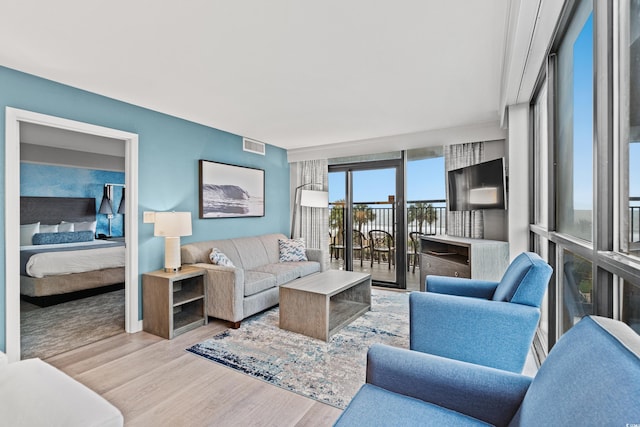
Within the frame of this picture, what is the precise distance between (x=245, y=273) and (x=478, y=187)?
301cm

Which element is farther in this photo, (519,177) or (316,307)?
(519,177)

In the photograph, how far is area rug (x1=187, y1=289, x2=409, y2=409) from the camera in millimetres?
2186

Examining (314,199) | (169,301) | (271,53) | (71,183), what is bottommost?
(169,301)

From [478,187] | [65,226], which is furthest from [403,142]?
[65,226]

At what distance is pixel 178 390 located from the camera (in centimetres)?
212

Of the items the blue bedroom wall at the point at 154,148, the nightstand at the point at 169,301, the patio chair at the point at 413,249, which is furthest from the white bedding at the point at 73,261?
the patio chair at the point at 413,249

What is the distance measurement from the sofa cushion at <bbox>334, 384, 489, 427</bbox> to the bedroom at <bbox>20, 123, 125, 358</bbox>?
293 cm

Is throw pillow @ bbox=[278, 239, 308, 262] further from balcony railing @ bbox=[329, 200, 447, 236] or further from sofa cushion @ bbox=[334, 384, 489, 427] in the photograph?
sofa cushion @ bbox=[334, 384, 489, 427]

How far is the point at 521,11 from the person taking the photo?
1.67 metres

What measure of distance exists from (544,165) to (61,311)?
5.53m

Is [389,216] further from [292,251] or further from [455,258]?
[292,251]

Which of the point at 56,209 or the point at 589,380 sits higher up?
the point at 56,209

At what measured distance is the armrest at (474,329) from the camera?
1663mm

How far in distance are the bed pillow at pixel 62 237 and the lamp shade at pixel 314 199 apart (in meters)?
4.27
